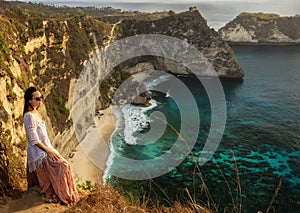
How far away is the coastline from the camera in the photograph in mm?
29188

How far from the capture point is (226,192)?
26.4 meters

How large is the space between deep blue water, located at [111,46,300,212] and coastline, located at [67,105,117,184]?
1612 mm

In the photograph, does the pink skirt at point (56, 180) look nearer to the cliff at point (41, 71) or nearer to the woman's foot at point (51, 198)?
the woman's foot at point (51, 198)

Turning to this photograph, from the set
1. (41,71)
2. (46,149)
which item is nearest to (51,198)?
(46,149)

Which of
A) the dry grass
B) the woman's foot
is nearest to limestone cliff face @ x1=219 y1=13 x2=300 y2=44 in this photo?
the dry grass

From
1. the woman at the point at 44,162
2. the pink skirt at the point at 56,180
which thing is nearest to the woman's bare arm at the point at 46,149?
the woman at the point at 44,162

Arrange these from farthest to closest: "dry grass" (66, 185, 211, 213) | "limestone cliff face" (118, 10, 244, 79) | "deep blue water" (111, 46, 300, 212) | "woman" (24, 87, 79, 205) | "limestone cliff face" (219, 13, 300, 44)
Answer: "limestone cliff face" (219, 13, 300, 44) → "limestone cliff face" (118, 10, 244, 79) → "deep blue water" (111, 46, 300, 212) → "woman" (24, 87, 79, 205) → "dry grass" (66, 185, 211, 213)

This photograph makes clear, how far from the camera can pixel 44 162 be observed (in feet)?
24.2

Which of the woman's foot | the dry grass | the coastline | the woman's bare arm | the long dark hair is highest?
the long dark hair

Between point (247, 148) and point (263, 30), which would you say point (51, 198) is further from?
point (263, 30)

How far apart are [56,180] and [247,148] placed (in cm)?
3164

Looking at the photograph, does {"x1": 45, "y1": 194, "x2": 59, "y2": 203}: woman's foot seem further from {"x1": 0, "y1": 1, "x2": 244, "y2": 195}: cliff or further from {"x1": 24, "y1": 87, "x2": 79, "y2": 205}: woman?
{"x1": 0, "y1": 1, "x2": 244, "y2": 195}: cliff

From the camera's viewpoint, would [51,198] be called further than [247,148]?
No

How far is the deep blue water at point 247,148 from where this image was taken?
26.3 m
